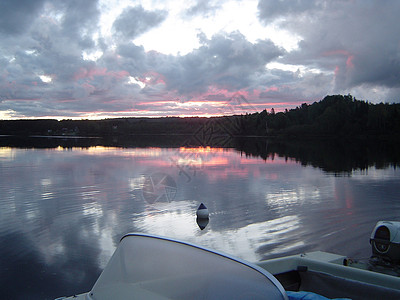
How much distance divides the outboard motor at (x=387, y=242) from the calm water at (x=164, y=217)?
170cm

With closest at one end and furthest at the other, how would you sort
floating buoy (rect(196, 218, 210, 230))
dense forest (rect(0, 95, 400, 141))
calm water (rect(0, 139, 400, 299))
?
calm water (rect(0, 139, 400, 299)) → floating buoy (rect(196, 218, 210, 230)) → dense forest (rect(0, 95, 400, 141))

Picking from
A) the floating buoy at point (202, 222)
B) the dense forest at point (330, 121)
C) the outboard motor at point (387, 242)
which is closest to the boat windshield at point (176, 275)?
the outboard motor at point (387, 242)

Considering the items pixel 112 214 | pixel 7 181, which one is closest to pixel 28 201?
pixel 112 214

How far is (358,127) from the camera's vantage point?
289 feet

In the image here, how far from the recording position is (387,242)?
5.45 m

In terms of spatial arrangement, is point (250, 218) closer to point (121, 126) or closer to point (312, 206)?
point (312, 206)

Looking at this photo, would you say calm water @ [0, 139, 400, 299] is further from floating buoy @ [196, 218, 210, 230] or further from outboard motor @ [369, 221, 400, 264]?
outboard motor @ [369, 221, 400, 264]

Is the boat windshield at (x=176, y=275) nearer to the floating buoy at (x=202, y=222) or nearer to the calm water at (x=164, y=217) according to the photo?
the calm water at (x=164, y=217)

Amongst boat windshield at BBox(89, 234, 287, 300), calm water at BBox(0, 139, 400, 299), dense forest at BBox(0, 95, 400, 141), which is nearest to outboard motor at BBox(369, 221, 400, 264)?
calm water at BBox(0, 139, 400, 299)

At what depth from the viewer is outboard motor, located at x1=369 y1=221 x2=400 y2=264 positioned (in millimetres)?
5387

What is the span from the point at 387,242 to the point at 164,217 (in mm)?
5862

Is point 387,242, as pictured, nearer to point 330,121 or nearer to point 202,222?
point 202,222

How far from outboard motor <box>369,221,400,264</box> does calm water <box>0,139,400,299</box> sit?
5.56 ft

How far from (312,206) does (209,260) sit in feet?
32.7
